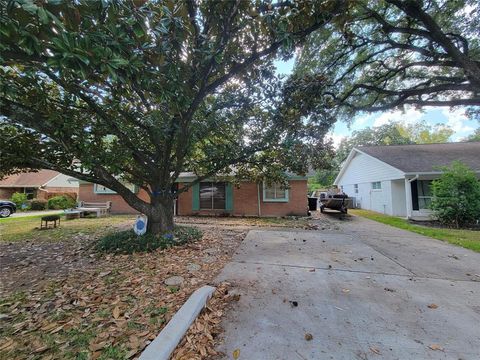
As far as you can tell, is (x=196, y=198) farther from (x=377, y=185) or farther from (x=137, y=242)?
(x=377, y=185)

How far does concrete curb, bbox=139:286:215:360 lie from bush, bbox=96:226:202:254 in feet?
9.73

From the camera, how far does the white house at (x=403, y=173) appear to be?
12.6m

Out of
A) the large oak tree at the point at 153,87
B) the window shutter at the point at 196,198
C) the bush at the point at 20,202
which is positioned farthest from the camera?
the bush at the point at 20,202

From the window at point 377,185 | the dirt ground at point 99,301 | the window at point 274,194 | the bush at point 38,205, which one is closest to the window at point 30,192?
the bush at point 38,205

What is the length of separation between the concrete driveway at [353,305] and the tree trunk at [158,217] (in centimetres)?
238

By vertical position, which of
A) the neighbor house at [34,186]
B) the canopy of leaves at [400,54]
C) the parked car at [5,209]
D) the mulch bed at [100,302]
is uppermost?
the canopy of leaves at [400,54]

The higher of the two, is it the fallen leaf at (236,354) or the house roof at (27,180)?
the house roof at (27,180)

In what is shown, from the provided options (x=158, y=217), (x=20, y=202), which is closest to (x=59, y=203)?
(x=20, y=202)

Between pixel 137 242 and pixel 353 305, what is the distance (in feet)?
16.4

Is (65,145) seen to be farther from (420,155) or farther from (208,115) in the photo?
(420,155)

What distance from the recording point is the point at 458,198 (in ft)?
32.0

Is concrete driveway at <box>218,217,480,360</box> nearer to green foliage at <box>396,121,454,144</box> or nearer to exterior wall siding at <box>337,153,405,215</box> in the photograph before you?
exterior wall siding at <box>337,153,405,215</box>

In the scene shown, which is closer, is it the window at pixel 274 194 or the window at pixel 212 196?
the window at pixel 274 194

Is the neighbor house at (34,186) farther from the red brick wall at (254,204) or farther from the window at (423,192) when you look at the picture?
the window at (423,192)
